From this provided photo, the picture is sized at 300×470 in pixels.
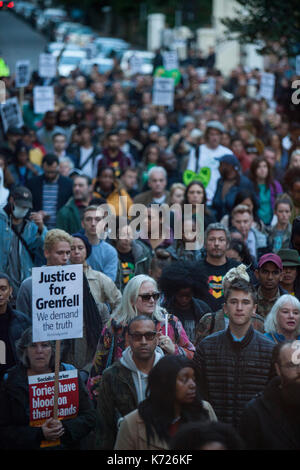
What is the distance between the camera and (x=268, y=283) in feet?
23.5

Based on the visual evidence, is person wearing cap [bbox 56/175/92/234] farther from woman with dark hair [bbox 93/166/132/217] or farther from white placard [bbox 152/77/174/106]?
white placard [bbox 152/77/174/106]

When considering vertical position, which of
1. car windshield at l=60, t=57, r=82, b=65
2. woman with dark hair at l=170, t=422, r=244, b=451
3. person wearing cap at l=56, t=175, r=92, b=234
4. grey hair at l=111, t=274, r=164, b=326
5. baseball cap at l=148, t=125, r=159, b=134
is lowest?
woman with dark hair at l=170, t=422, r=244, b=451

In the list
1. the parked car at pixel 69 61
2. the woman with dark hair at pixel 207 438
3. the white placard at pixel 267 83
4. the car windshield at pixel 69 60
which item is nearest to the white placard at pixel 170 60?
the white placard at pixel 267 83

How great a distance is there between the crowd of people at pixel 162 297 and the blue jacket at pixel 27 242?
0.04 ft

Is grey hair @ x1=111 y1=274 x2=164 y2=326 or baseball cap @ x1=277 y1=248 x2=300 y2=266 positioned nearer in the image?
grey hair @ x1=111 y1=274 x2=164 y2=326

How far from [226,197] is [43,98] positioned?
571 centimetres

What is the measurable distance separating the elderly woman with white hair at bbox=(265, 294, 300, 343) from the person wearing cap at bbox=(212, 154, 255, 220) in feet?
14.5

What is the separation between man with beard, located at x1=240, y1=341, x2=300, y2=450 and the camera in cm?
482

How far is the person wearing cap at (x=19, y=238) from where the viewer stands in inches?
328

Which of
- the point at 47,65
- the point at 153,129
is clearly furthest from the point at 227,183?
the point at 47,65

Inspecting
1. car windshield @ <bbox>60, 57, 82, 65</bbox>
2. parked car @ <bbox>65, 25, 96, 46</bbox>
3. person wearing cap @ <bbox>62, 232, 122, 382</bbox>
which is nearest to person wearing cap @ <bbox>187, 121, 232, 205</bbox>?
person wearing cap @ <bbox>62, 232, 122, 382</bbox>

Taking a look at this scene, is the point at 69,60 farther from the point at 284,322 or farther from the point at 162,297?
the point at 284,322

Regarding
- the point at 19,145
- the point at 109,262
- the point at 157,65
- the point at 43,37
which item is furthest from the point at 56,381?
the point at 43,37
